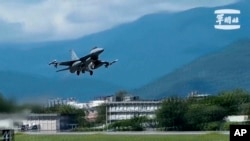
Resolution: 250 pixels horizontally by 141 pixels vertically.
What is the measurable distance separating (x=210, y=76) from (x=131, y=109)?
16.6 ft

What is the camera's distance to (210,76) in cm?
4003

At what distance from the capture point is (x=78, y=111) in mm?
32094

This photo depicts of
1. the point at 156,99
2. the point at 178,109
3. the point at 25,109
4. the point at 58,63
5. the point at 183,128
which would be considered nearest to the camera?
the point at 25,109

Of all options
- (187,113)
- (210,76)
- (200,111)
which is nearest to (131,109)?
(210,76)

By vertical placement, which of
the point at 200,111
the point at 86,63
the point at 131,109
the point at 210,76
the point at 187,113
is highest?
the point at 210,76

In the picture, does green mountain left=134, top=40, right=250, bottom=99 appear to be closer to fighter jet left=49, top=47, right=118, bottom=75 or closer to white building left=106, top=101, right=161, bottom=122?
white building left=106, top=101, right=161, bottom=122

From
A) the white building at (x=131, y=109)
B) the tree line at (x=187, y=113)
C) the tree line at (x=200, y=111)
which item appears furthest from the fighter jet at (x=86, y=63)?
the white building at (x=131, y=109)

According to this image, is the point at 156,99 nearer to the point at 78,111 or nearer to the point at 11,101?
the point at 78,111

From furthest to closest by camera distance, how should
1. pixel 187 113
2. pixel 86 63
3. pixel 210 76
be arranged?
1. pixel 210 76
2. pixel 187 113
3. pixel 86 63

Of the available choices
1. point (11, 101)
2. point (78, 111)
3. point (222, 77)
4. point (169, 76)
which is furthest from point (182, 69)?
point (11, 101)

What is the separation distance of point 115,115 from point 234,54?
8.23 m

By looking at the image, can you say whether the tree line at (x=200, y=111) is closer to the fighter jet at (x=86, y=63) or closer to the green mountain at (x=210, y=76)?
the green mountain at (x=210, y=76)

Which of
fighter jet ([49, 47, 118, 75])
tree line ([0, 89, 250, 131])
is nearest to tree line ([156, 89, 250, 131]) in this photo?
tree line ([0, 89, 250, 131])

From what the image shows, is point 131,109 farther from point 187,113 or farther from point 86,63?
point 86,63
